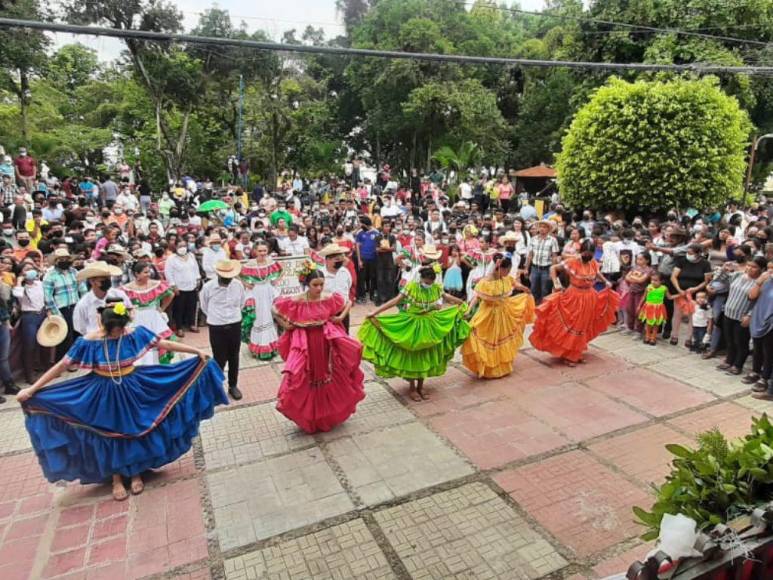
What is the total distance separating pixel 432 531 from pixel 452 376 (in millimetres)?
3449

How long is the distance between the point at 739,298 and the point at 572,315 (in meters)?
2.20

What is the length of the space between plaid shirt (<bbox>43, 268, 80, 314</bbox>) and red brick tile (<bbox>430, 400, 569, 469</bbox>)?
5376 millimetres

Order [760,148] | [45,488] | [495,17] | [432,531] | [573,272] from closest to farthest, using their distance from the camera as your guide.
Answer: [432,531], [45,488], [573,272], [760,148], [495,17]

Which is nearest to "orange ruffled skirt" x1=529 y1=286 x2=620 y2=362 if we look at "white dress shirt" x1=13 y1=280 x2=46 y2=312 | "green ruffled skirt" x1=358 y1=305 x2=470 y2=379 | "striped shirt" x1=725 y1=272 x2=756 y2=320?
"striped shirt" x1=725 y1=272 x2=756 y2=320

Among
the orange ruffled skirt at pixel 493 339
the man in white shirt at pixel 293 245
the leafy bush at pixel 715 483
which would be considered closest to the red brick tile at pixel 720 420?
the orange ruffled skirt at pixel 493 339

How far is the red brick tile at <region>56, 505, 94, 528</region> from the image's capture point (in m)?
4.70

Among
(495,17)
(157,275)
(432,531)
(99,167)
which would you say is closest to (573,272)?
(432,531)

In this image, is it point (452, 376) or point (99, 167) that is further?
point (99, 167)

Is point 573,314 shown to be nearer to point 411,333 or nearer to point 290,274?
point 411,333

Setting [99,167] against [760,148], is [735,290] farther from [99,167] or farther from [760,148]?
[99,167]

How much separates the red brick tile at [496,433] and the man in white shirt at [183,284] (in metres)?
5.25

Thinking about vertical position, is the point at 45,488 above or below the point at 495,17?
below

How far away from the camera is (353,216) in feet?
48.2

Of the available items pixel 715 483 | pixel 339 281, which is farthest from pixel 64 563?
pixel 339 281
